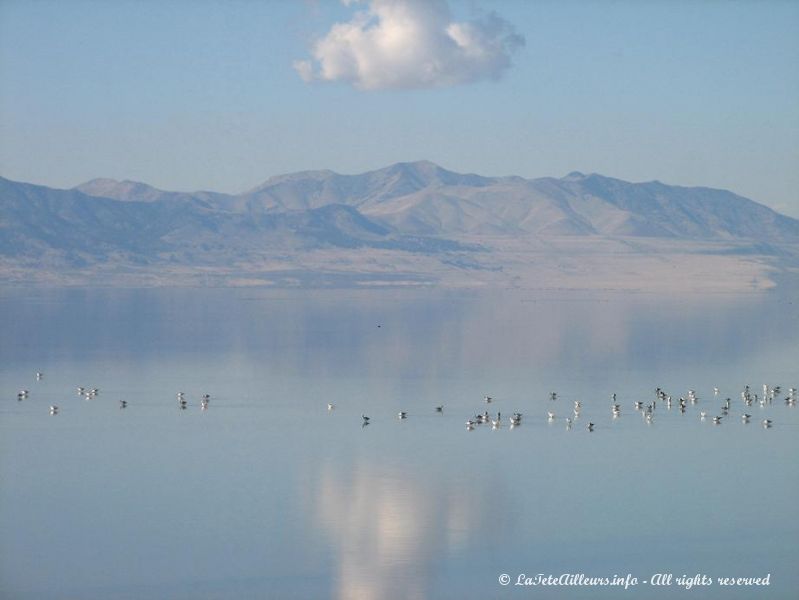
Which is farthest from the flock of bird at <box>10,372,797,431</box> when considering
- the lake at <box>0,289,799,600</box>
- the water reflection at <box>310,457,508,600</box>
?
the water reflection at <box>310,457,508,600</box>

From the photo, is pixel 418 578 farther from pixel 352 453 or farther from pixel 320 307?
pixel 320 307

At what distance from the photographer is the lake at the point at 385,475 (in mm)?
34781

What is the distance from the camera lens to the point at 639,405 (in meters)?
62.6

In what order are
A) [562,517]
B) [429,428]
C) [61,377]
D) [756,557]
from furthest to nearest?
[61,377] < [429,428] < [562,517] < [756,557]

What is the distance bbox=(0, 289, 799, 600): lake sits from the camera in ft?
114

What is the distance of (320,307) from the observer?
17512cm

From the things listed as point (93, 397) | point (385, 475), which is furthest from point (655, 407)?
point (93, 397)

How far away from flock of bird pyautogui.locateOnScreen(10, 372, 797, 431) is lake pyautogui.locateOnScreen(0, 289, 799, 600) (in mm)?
402

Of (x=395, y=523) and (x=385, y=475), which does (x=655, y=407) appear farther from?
(x=395, y=523)

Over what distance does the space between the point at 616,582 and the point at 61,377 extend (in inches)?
1938

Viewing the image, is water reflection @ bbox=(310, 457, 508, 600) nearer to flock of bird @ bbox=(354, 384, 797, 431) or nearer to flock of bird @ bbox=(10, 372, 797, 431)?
flock of bird @ bbox=(354, 384, 797, 431)

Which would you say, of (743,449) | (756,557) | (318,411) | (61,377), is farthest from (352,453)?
(61,377)

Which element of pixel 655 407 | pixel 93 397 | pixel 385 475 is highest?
pixel 655 407

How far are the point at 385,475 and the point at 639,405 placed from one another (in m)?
20.4
